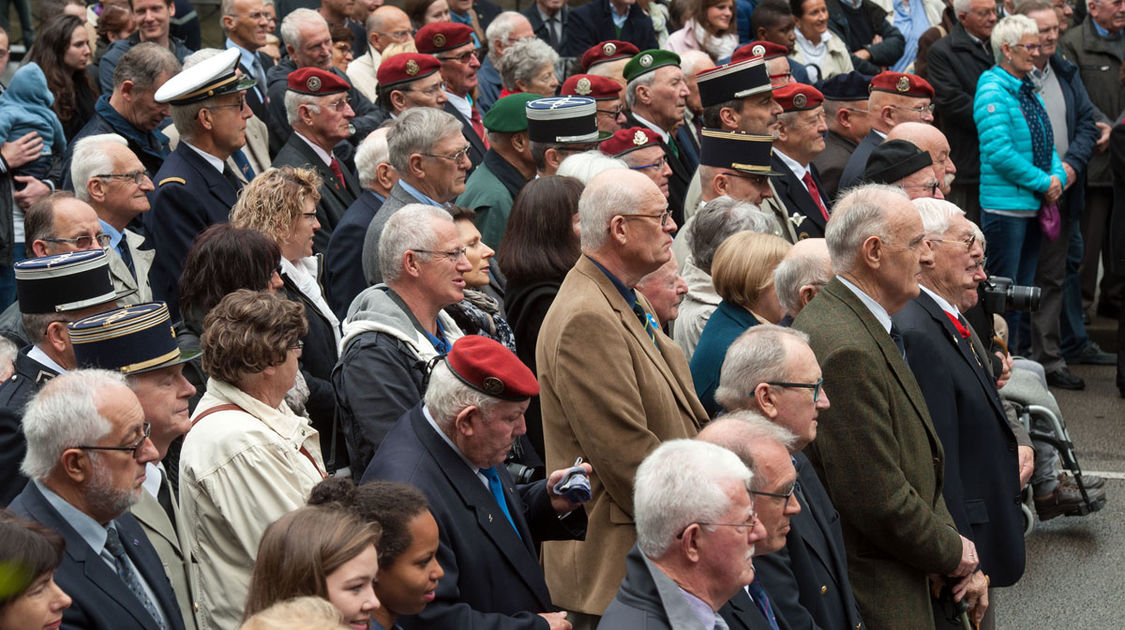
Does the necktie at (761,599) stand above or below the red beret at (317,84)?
above

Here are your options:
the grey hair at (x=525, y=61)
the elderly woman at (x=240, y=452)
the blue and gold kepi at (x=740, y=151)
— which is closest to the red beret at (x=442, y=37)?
the grey hair at (x=525, y=61)

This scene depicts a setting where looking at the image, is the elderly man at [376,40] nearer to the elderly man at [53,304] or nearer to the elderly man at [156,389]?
the elderly man at [53,304]

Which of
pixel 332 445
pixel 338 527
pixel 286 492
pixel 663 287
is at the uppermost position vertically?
pixel 338 527

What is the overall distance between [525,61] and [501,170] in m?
2.11

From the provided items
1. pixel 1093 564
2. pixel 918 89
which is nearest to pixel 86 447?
pixel 1093 564

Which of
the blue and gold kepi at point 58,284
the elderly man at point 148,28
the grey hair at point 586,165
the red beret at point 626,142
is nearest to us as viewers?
the blue and gold kepi at point 58,284

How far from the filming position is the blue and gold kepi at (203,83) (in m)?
6.73

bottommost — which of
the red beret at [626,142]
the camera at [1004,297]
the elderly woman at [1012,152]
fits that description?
the elderly woman at [1012,152]

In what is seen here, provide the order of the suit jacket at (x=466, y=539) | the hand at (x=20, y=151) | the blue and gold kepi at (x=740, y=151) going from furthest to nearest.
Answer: the hand at (x=20, y=151)
the blue and gold kepi at (x=740, y=151)
the suit jacket at (x=466, y=539)

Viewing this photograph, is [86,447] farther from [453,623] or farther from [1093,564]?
[1093,564]

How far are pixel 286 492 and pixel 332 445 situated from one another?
4.12 ft

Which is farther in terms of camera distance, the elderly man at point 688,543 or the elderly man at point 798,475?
the elderly man at point 798,475

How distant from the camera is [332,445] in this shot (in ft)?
17.5

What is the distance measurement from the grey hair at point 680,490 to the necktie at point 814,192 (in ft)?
15.3
